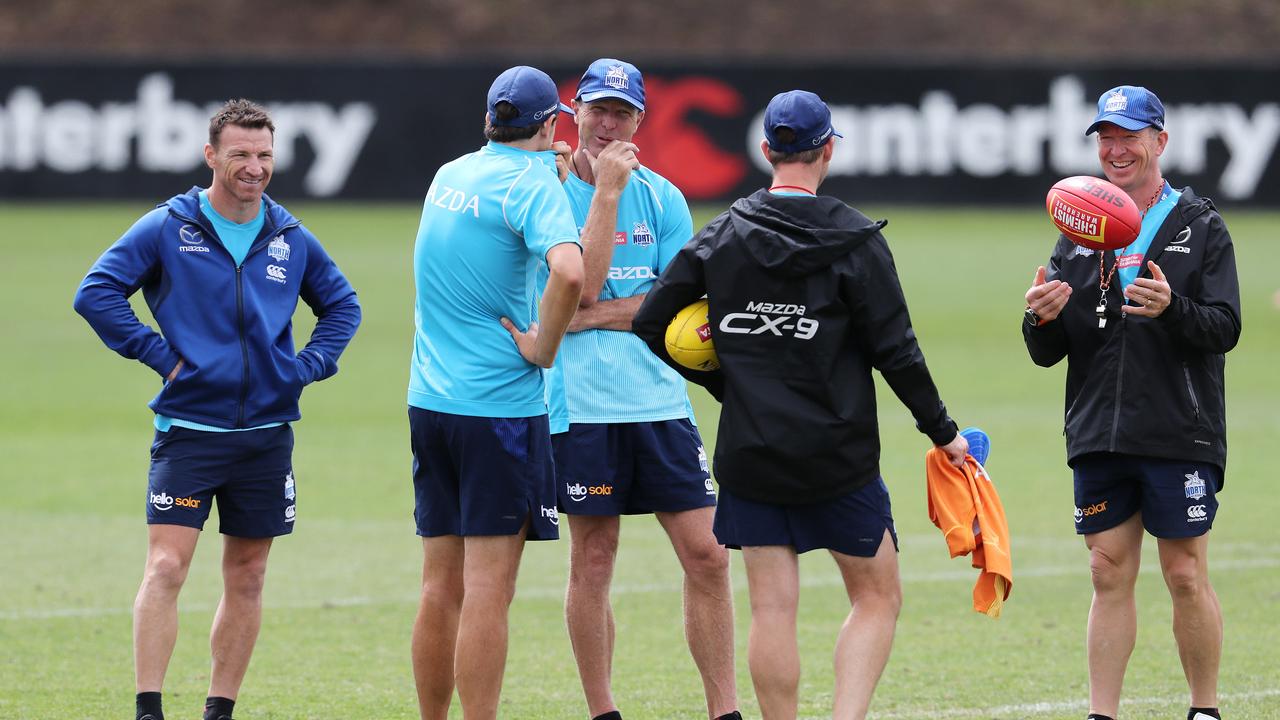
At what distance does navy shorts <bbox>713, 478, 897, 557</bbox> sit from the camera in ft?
20.5

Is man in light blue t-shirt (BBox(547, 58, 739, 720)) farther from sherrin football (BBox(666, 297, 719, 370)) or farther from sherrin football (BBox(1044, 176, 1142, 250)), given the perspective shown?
sherrin football (BBox(1044, 176, 1142, 250))

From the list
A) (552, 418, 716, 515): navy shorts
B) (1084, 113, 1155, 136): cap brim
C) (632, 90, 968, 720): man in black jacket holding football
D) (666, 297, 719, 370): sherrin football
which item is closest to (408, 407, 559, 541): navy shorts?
(552, 418, 716, 515): navy shorts

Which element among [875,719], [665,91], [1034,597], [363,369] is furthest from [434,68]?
[875,719]

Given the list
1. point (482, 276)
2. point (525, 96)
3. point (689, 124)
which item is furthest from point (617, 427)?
point (689, 124)

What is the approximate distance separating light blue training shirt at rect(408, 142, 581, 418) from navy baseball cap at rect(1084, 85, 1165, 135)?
7.01 feet

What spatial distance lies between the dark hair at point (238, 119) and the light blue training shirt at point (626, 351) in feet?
4.08

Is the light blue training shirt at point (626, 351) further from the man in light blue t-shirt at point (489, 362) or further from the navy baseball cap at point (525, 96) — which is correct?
the navy baseball cap at point (525, 96)

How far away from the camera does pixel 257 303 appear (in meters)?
7.02

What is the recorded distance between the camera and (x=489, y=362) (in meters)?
6.52

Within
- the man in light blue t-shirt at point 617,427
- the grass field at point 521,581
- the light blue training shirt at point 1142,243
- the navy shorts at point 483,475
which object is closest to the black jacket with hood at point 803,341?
the navy shorts at point 483,475

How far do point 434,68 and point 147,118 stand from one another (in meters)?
4.88

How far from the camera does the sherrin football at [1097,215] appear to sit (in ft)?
21.5

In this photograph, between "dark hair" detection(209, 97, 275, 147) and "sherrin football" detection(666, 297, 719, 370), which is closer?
"sherrin football" detection(666, 297, 719, 370)

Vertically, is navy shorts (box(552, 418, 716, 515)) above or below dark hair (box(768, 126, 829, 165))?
below
